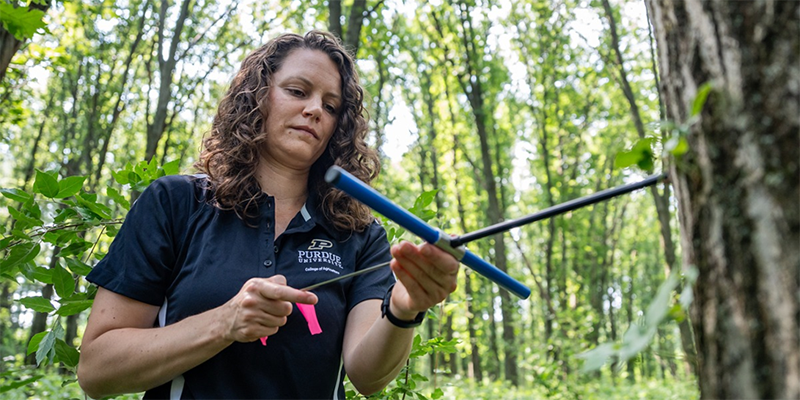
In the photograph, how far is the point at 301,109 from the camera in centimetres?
206

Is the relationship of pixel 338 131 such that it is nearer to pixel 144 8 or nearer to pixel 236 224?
pixel 236 224

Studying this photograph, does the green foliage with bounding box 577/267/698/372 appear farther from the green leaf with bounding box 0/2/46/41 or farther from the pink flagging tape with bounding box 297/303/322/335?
the green leaf with bounding box 0/2/46/41

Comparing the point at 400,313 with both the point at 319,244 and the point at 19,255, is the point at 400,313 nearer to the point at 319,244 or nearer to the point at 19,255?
→ the point at 319,244

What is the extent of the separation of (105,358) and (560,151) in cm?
1402

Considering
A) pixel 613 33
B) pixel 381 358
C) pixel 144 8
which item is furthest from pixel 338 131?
pixel 144 8

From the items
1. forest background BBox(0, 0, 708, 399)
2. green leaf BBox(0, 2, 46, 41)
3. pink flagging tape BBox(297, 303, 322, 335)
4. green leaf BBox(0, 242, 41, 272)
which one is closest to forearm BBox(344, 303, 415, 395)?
pink flagging tape BBox(297, 303, 322, 335)

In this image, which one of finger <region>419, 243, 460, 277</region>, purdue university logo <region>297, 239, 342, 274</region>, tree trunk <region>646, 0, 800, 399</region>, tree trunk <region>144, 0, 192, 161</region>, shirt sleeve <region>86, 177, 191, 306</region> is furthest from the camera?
tree trunk <region>144, 0, 192, 161</region>

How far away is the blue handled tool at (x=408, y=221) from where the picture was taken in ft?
3.75

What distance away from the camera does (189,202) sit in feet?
6.37

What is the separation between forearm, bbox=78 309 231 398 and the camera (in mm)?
1593

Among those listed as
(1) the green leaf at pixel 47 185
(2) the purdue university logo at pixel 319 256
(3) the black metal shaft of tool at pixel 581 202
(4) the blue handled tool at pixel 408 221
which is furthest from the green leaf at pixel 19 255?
(3) the black metal shaft of tool at pixel 581 202

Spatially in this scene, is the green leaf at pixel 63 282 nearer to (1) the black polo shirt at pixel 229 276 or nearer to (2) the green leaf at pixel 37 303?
(2) the green leaf at pixel 37 303

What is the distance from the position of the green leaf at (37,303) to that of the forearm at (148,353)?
2.14 ft

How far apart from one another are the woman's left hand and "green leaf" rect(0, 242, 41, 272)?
1412 mm
